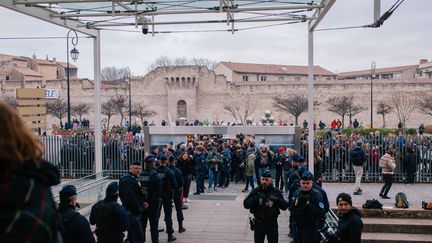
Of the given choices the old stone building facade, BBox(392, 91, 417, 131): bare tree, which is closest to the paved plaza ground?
BBox(392, 91, 417, 131): bare tree

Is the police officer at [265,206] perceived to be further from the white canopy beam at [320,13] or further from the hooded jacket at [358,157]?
the hooded jacket at [358,157]

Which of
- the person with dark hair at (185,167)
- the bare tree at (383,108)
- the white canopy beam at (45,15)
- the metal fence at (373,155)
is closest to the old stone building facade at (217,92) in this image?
the bare tree at (383,108)

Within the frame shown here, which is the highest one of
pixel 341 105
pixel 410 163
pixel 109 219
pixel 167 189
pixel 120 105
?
pixel 120 105

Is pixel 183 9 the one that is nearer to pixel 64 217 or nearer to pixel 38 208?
pixel 64 217

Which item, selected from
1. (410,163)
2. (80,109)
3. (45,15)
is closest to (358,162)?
(410,163)

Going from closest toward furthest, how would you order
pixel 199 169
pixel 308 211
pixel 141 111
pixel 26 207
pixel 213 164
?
1. pixel 26 207
2. pixel 308 211
3. pixel 199 169
4. pixel 213 164
5. pixel 141 111

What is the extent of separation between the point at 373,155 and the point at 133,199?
12148mm

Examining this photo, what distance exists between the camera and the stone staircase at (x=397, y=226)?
9.61 metres

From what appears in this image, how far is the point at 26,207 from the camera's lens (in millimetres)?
1864

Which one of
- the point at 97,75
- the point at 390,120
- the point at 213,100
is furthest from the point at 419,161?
the point at 213,100

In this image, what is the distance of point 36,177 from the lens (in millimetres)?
1938

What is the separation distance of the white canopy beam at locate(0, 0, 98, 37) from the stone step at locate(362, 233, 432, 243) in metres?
7.85

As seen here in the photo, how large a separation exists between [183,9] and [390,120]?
5761 cm

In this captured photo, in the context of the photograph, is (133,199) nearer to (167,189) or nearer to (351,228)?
(167,189)
